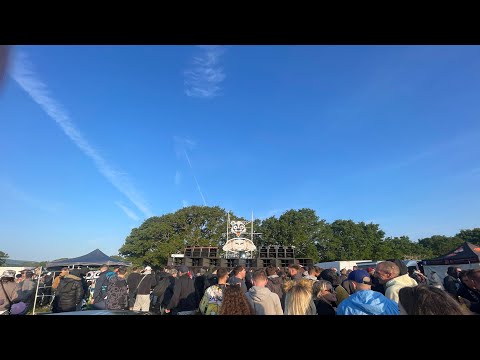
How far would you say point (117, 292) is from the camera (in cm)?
710

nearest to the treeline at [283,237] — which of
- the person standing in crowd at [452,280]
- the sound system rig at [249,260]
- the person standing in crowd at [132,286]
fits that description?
the sound system rig at [249,260]

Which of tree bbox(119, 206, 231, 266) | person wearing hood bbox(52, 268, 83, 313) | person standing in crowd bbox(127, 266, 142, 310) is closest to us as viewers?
person wearing hood bbox(52, 268, 83, 313)

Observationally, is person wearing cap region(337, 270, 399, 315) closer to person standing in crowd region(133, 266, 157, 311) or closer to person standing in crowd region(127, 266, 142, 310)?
person standing in crowd region(133, 266, 157, 311)

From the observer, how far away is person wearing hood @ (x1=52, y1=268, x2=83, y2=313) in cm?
716

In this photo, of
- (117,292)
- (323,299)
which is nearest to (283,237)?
(117,292)

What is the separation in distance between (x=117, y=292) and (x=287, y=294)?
5.40 meters

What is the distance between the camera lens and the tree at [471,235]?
59.1 m

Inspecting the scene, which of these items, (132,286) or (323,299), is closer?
(323,299)

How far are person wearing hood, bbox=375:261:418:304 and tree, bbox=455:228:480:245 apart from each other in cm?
7417

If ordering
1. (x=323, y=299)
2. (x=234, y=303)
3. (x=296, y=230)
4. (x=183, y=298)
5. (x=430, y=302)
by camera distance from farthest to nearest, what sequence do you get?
(x=296, y=230) < (x=183, y=298) < (x=323, y=299) < (x=234, y=303) < (x=430, y=302)

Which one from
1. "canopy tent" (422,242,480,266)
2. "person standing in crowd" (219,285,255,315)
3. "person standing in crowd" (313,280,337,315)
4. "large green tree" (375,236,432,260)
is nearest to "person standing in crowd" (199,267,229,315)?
"person standing in crowd" (219,285,255,315)

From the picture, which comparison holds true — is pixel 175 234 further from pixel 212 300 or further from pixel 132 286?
pixel 212 300
